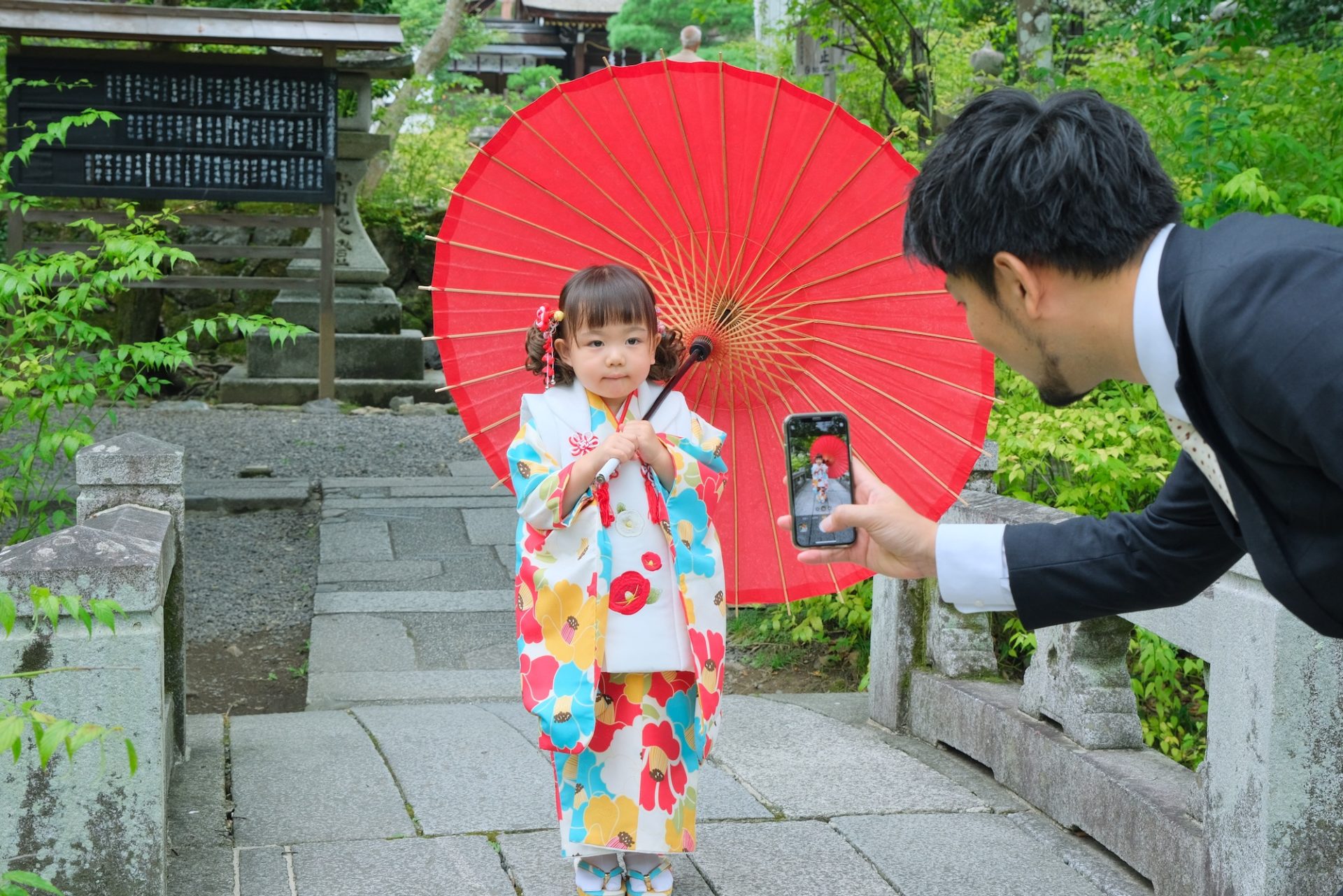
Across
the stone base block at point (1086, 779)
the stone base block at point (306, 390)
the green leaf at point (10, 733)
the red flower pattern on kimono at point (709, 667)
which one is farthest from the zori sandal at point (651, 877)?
the stone base block at point (306, 390)

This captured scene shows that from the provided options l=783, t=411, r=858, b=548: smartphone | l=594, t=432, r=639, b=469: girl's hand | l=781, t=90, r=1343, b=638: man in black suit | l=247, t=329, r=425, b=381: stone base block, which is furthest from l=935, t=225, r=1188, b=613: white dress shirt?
l=247, t=329, r=425, b=381: stone base block

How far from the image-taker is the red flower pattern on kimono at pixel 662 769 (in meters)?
3.05

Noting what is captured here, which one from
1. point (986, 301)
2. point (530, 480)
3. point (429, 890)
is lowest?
point (429, 890)

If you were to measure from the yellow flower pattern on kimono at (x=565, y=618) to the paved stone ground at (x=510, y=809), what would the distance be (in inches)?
25.1

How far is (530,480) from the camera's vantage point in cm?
298

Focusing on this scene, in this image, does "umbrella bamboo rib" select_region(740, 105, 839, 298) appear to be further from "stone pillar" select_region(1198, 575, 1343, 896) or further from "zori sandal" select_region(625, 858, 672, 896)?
"zori sandal" select_region(625, 858, 672, 896)

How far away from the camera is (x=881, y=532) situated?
2090mm

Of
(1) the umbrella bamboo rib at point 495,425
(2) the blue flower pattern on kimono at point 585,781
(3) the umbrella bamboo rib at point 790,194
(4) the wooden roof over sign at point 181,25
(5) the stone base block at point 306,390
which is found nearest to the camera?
(3) the umbrella bamboo rib at point 790,194

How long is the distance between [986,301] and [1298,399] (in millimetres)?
473

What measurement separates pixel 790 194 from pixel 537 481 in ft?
2.87

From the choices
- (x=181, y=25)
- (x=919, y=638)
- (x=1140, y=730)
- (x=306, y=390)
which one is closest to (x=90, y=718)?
(x=1140, y=730)

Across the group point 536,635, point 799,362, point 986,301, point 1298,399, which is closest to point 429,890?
point 536,635

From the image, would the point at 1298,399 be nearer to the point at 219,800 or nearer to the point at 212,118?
the point at 219,800

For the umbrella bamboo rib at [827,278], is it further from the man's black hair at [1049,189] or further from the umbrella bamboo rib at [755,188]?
the man's black hair at [1049,189]
